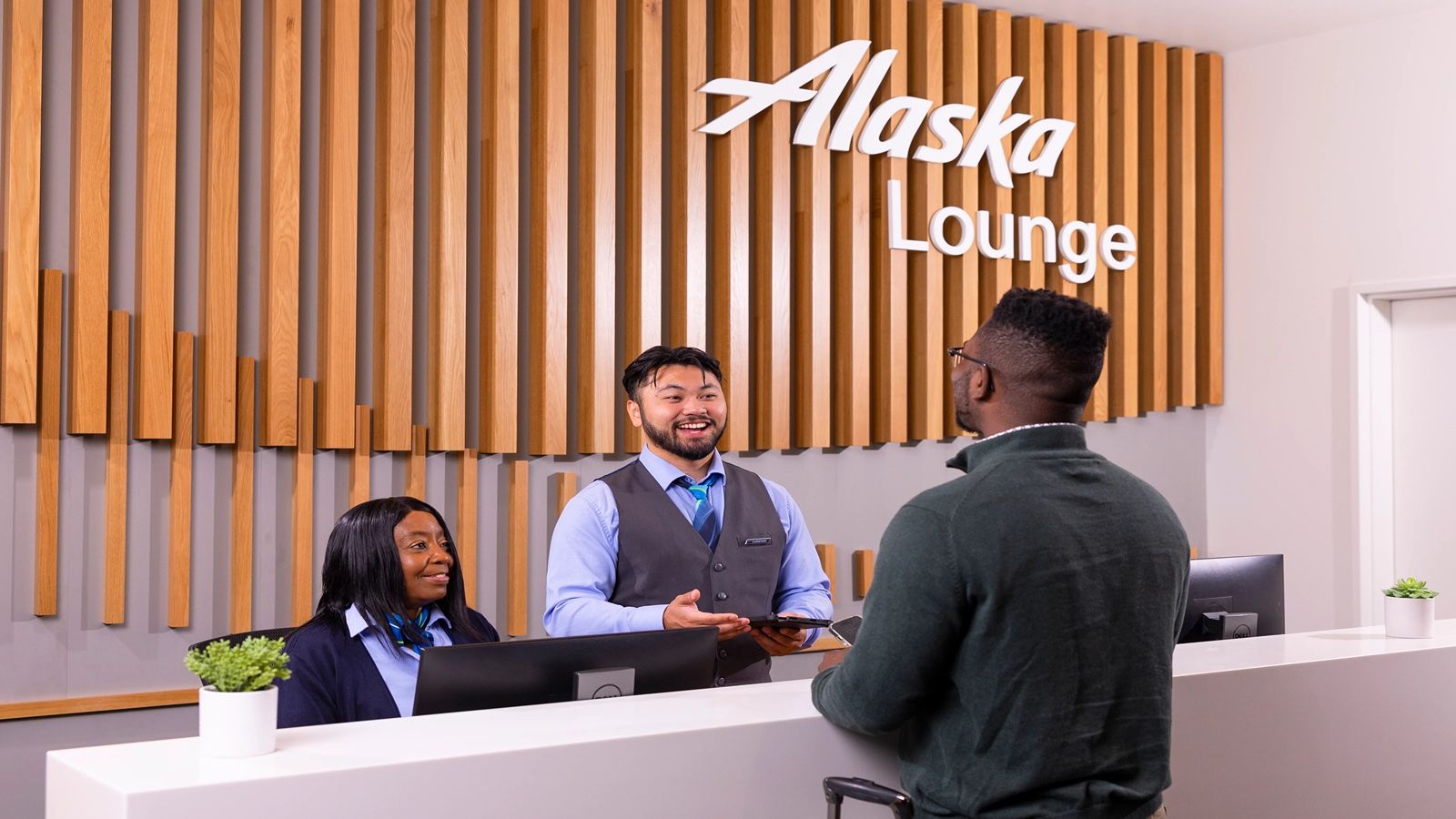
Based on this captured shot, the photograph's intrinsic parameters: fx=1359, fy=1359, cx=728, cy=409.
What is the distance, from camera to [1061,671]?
5.58 ft

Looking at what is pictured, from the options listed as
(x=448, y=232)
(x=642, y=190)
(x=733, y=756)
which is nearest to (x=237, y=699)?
(x=733, y=756)

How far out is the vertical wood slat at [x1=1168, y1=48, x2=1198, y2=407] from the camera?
5930 millimetres

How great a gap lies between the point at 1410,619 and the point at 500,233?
2781 millimetres

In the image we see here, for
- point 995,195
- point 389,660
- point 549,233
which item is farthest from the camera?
point 995,195

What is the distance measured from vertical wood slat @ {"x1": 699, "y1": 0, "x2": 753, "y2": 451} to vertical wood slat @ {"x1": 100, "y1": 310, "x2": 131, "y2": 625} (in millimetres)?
1925

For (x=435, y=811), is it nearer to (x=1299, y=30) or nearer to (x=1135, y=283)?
(x=1135, y=283)

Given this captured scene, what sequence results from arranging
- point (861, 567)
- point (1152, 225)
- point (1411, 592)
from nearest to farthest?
point (1411, 592) → point (861, 567) → point (1152, 225)

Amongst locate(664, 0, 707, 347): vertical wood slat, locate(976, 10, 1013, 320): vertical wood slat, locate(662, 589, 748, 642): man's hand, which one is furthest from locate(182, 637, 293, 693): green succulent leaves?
locate(976, 10, 1013, 320): vertical wood slat

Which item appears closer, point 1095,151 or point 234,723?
point 234,723

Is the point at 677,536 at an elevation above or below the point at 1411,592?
above

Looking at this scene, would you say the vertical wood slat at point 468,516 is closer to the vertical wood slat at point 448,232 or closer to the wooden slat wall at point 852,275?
the vertical wood slat at point 448,232

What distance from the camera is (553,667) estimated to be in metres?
2.12

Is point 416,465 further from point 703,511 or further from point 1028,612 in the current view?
point 1028,612

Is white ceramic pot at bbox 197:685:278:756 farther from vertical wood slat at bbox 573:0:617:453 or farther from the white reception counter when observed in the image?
vertical wood slat at bbox 573:0:617:453
